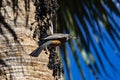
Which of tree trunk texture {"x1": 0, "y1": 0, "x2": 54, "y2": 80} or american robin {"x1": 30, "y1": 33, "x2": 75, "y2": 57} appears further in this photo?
tree trunk texture {"x1": 0, "y1": 0, "x2": 54, "y2": 80}

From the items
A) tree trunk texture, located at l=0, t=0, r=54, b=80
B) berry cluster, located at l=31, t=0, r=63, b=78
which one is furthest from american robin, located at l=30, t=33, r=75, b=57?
tree trunk texture, located at l=0, t=0, r=54, b=80

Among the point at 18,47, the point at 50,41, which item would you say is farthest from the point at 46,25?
the point at 18,47

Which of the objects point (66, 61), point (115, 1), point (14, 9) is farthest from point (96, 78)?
point (14, 9)

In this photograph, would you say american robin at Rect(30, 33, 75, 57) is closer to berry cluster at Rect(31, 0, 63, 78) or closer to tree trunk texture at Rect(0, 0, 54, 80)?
berry cluster at Rect(31, 0, 63, 78)

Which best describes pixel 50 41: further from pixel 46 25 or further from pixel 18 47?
pixel 18 47

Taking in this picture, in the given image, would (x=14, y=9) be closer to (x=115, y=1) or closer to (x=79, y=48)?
(x=79, y=48)

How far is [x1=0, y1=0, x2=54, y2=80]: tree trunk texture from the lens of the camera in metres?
2.92

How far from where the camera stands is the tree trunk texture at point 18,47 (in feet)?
9.58

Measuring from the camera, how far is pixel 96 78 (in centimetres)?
412

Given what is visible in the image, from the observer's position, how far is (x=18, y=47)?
3.00m

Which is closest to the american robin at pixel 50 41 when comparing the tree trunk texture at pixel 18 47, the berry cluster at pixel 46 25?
the berry cluster at pixel 46 25

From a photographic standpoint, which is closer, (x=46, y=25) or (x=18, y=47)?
(x=46, y=25)

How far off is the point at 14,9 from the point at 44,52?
0.35m

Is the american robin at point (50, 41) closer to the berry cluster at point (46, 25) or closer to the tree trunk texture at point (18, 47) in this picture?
the berry cluster at point (46, 25)
